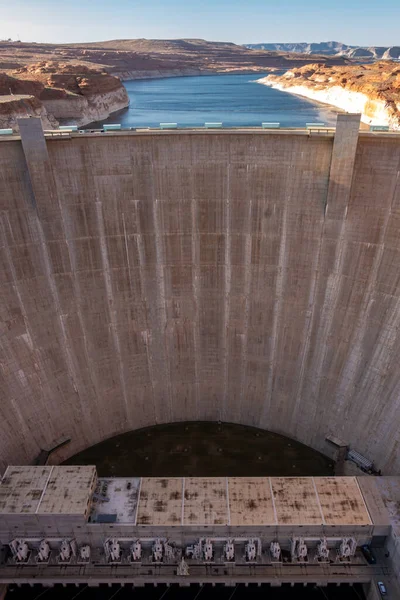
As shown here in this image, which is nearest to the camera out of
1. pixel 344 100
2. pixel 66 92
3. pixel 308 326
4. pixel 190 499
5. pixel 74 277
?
pixel 190 499

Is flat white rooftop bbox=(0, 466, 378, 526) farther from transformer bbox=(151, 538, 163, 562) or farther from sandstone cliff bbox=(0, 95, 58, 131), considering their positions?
sandstone cliff bbox=(0, 95, 58, 131)

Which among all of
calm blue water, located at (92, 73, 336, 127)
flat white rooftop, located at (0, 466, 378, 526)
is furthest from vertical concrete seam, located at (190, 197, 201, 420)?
calm blue water, located at (92, 73, 336, 127)

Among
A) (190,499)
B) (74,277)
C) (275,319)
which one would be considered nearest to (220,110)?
(275,319)

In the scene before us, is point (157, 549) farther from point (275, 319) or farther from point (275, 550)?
point (275, 319)

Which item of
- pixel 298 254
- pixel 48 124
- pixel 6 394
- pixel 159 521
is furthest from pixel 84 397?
pixel 48 124

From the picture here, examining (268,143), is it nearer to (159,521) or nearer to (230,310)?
(230,310)
